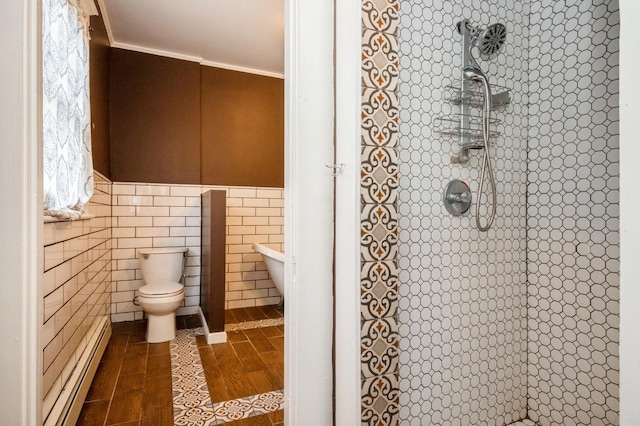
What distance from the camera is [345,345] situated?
3.50 feet

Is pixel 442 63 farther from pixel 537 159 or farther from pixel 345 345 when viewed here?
pixel 345 345

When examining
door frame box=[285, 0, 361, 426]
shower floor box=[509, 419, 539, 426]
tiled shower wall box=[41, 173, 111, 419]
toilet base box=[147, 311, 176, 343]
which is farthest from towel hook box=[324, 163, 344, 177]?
toilet base box=[147, 311, 176, 343]

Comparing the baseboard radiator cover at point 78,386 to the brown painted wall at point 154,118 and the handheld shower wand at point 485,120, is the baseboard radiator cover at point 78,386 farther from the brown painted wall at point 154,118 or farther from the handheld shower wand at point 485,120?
the handheld shower wand at point 485,120

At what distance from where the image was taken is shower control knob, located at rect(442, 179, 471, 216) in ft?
4.39

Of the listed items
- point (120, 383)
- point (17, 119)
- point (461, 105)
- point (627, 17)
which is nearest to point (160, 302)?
point (120, 383)

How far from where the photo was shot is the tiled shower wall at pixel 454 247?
→ 4.14 feet

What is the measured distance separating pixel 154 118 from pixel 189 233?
3.97 feet

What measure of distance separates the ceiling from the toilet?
1.99 m

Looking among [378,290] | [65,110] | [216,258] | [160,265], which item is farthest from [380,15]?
[160,265]

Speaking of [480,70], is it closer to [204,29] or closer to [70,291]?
[70,291]

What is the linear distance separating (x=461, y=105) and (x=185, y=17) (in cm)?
247

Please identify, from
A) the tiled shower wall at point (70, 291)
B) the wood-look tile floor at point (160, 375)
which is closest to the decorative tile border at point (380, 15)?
the tiled shower wall at point (70, 291)

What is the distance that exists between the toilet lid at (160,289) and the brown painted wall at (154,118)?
107cm

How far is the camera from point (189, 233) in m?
3.39
